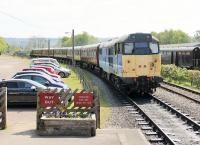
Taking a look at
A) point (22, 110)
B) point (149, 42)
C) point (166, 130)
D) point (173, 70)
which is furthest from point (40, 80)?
point (173, 70)

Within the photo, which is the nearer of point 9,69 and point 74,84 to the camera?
point 74,84

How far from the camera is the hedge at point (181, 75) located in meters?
34.6

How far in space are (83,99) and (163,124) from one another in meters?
4.71

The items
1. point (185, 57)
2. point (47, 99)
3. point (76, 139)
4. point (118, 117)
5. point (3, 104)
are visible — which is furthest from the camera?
point (185, 57)

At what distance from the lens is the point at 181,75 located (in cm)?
3891

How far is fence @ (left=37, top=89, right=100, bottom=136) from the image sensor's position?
14.0m

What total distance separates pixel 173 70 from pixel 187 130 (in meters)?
23.5

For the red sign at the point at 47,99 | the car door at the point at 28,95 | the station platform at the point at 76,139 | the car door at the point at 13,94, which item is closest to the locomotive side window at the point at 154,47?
the car door at the point at 28,95

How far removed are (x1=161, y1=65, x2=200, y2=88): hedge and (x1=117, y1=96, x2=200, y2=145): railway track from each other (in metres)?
10.3

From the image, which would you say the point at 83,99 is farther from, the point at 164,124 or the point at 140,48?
the point at 140,48

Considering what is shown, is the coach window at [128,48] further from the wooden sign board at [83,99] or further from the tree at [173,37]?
the tree at [173,37]

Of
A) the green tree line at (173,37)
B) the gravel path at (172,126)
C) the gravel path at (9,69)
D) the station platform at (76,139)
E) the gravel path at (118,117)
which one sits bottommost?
the gravel path at (172,126)

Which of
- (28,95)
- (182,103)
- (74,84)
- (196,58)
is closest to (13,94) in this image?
(28,95)

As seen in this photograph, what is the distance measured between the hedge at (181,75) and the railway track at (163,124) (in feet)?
33.7
